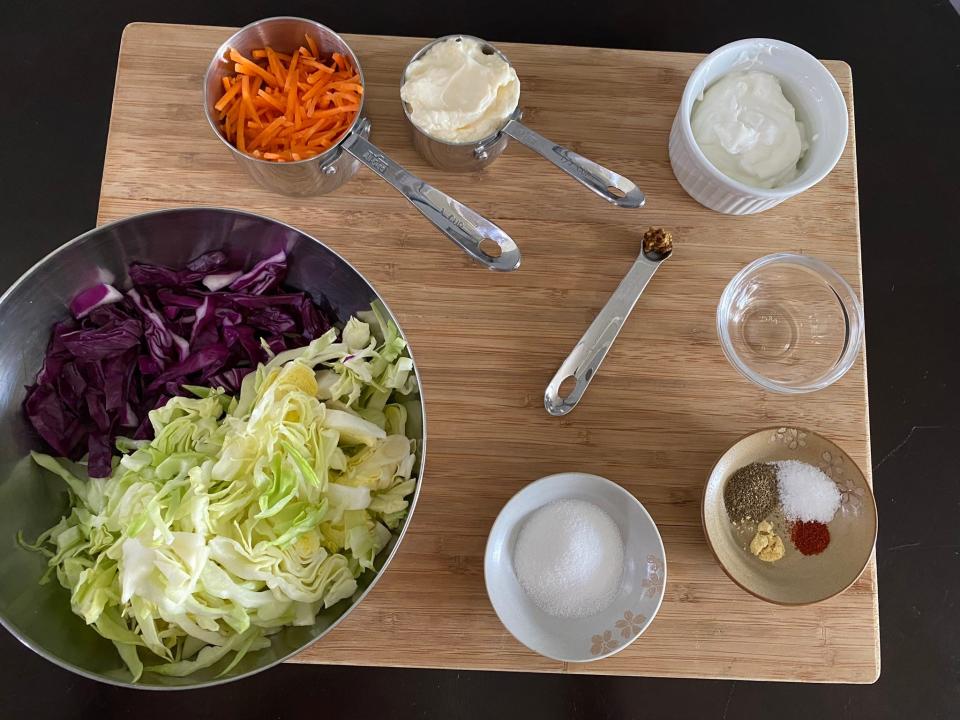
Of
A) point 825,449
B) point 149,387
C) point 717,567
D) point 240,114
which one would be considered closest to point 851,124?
point 825,449

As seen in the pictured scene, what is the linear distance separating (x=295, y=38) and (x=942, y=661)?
1.87 m

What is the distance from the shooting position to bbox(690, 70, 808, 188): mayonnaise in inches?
49.3

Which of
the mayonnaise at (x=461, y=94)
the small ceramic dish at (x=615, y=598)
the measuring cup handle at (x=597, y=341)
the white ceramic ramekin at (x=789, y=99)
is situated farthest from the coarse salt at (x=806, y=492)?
the mayonnaise at (x=461, y=94)

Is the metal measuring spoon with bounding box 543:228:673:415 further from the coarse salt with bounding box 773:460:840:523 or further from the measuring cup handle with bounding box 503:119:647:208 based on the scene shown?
the coarse salt with bounding box 773:460:840:523

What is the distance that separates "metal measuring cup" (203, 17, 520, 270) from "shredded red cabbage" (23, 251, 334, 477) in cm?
16

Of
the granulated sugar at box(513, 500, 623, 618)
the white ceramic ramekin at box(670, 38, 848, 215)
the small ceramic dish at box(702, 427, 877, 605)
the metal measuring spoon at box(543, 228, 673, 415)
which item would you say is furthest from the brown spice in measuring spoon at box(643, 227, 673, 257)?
the granulated sugar at box(513, 500, 623, 618)

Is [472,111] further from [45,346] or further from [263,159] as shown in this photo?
[45,346]

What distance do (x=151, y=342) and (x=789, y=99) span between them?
117cm

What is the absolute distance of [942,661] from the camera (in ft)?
5.46

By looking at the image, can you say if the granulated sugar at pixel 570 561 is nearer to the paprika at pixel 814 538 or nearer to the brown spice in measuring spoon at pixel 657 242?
the paprika at pixel 814 538

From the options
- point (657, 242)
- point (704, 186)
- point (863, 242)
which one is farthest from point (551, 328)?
point (863, 242)

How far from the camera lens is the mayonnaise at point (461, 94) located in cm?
122

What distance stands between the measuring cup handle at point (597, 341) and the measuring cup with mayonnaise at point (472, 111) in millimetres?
122

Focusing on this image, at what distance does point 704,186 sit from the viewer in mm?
1284
